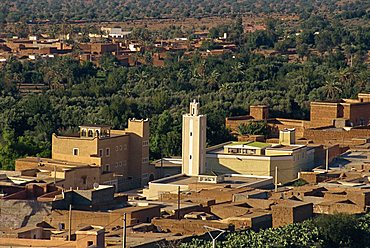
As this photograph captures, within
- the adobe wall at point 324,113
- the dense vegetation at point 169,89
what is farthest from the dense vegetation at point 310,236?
the adobe wall at point 324,113

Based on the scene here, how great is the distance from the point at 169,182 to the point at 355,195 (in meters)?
7.53

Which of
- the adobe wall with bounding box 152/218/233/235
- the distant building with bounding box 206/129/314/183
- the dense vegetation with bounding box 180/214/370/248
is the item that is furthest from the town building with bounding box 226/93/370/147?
the adobe wall with bounding box 152/218/233/235

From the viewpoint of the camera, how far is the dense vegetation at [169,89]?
57969mm

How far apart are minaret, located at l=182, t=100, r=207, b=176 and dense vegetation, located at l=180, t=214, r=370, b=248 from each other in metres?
11.4

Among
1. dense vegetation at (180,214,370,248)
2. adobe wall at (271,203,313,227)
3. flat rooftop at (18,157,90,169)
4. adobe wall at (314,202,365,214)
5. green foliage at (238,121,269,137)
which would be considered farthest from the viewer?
green foliage at (238,121,269,137)

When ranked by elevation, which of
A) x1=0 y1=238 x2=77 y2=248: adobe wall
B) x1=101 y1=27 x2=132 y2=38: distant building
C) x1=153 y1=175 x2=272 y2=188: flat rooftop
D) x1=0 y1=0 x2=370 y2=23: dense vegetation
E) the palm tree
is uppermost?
x1=0 y1=0 x2=370 y2=23: dense vegetation

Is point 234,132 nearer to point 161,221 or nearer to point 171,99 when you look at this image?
point 171,99

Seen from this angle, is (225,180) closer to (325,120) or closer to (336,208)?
(336,208)

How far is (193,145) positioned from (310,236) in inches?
561

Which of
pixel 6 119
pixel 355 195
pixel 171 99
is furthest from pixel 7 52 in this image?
pixel 355 195

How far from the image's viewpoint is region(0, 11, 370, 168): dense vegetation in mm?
57969

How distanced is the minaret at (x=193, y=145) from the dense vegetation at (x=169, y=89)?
18.5ft

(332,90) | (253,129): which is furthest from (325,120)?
(332,90)

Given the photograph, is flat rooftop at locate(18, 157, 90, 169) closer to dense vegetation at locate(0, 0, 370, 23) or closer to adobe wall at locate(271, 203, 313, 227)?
adobe wall at locate(271, 203, 313, 227)
